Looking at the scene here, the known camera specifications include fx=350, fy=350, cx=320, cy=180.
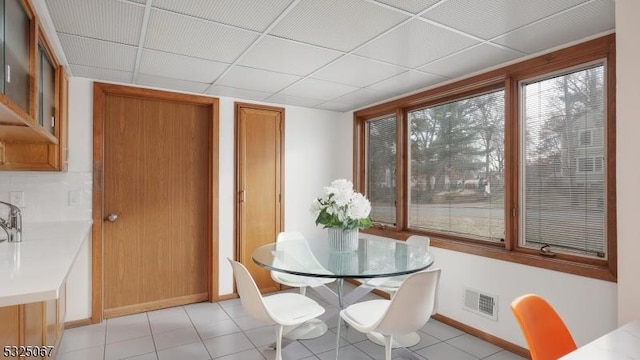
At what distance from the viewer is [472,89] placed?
3.17 metres

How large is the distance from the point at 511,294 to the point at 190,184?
321cm

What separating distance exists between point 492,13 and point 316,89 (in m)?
1.91

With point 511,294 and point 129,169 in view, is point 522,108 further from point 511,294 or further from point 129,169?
point 129,169

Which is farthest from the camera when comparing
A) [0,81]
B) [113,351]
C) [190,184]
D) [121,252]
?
[190,184]

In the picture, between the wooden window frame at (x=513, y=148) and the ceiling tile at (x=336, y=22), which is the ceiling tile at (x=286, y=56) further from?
the wooden window frame at (x=513, y=148)

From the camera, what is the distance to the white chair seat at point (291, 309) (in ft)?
7.16

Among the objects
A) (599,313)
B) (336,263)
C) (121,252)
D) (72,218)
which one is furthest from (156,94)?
(599,313)

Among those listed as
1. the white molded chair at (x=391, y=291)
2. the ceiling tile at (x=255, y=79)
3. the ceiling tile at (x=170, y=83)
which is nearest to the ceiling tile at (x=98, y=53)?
the ceiling tile at (x=170, y=83)

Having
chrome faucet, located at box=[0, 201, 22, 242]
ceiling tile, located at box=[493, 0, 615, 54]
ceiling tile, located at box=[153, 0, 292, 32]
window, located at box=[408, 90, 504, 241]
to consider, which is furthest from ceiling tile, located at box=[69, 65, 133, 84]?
ceiling tile, located at box=[493, 0, 615, 54]

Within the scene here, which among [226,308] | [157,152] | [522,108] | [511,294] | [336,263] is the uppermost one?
[522,108]

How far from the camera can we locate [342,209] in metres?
2.62

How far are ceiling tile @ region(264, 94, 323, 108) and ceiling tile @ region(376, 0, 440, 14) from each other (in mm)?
2094

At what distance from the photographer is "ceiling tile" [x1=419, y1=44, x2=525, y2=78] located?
8.45 feet

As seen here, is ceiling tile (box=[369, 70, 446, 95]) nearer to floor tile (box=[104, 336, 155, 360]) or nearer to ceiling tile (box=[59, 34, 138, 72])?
ceiling tile (box=[59, 34, 138, 72])
